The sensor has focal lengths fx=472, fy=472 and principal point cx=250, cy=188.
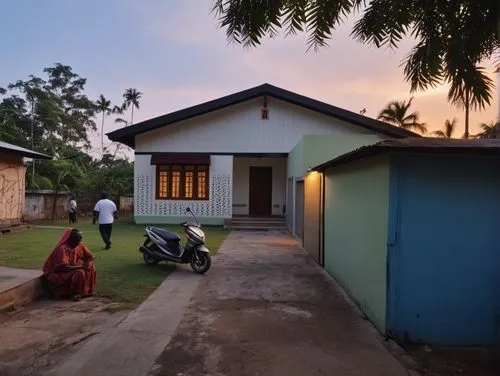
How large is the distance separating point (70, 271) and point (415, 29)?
19.2ft

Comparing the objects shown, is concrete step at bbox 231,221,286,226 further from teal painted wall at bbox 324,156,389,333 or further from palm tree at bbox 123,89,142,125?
palm tree at bbox 123,89,142,125

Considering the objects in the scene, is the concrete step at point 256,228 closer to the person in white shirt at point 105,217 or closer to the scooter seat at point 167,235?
the person in white shirt at point 105,217

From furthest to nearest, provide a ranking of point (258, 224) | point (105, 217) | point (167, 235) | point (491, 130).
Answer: point (258, 224) < point (491, 130) < point (105, 217) < point (167, 235)

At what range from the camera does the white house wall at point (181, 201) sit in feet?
73.3

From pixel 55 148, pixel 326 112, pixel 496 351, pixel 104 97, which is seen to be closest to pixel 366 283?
pixel 496 351

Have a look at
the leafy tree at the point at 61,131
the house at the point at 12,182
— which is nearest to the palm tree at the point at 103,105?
the leafy tree at the point at 61,131

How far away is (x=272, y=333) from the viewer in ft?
18.1

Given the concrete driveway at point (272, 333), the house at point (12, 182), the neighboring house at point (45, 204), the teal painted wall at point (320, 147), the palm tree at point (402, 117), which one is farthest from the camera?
the palm tree at point (402, 117)

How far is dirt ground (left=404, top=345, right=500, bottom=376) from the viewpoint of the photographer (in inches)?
177

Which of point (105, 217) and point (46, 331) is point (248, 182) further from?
point (46, 331)

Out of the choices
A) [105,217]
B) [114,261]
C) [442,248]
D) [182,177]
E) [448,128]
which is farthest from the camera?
[448,128]

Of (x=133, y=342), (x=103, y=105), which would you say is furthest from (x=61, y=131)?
(x=133, y=342)

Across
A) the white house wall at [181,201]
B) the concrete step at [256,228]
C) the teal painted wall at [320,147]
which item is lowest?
the concrete step at [256,228]

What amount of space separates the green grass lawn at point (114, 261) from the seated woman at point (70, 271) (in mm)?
333
